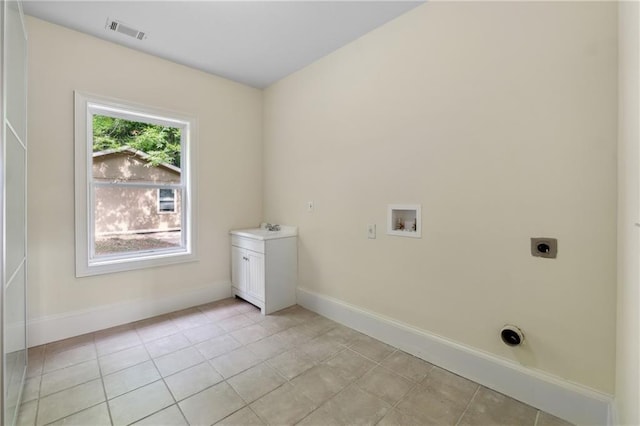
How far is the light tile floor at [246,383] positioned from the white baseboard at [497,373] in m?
0.07

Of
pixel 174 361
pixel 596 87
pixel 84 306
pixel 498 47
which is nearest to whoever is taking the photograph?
pixel 596 87

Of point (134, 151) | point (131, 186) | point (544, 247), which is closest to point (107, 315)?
point (131, 186)

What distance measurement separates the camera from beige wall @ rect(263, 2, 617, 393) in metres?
1.49

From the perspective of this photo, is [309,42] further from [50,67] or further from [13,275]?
[13,275]

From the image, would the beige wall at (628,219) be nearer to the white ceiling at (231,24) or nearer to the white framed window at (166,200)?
the white ceiling at (231,24)

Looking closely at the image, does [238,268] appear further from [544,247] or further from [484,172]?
[544,247]

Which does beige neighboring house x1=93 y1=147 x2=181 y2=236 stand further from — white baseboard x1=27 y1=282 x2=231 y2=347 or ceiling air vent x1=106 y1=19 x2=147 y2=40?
ceiling air vent x1=106 y1=19 x2=147 y2=40

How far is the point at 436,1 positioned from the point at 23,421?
3744mm

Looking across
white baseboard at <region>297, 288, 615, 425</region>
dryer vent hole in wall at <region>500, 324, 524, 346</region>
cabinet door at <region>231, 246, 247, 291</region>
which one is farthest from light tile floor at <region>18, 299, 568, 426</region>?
cabinet door at <region>231, 246, 247, 291</region>

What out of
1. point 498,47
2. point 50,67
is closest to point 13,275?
point 50,67

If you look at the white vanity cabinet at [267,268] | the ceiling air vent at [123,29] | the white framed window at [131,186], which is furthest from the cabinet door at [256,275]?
the ceiling air vent at [123,29]

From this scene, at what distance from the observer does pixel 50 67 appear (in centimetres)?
237

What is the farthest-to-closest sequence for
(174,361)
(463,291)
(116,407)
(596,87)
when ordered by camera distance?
(174,361) → (463,291) → (116,407) → (596,87)

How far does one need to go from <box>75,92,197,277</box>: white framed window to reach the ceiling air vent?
613mm
